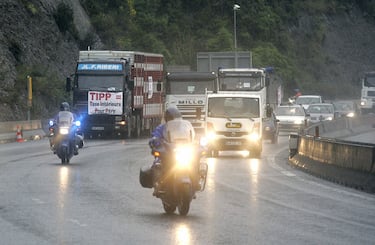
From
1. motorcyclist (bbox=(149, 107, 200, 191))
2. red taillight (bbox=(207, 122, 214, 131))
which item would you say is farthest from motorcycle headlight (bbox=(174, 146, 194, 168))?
red taillight (bbox=(207, 122, 214, 131))

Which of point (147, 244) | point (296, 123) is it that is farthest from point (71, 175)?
point (296, 123)

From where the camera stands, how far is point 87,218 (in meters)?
15.2

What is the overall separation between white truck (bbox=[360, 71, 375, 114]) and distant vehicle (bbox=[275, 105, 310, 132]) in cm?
3324

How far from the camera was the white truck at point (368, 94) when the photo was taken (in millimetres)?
83750

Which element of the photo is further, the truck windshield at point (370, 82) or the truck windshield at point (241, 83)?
the truck windshield at point (370, 82)

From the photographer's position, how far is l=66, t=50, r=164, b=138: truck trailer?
46312mm

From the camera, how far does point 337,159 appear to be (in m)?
23.2

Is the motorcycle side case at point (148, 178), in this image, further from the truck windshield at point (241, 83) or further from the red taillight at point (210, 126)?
the truck windshield at point (241, 83)

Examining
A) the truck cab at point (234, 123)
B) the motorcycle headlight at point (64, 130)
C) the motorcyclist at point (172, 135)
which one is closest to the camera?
the motorcyclist at point (172, 135)

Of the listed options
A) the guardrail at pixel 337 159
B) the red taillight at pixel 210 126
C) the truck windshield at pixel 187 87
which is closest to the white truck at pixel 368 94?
the truck windshield at pixel 187 87

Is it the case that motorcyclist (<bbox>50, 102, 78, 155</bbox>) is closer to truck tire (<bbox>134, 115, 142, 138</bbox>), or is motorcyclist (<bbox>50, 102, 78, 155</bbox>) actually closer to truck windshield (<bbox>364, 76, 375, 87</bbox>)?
truck tire (<bbox>134, 115, 142, 138</bbox>)

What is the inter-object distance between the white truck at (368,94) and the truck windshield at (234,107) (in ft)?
169

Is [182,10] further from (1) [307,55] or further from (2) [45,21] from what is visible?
(2) [45,21]

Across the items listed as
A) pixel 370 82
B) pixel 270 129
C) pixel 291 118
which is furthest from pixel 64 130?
pixel 370 82
